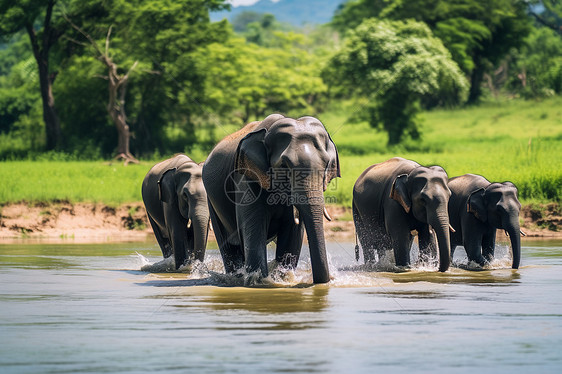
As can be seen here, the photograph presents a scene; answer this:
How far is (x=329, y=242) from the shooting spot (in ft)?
87.0

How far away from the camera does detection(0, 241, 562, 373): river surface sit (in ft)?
28.8

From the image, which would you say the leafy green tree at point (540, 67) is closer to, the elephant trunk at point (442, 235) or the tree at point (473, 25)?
the tree at point (473, 25)

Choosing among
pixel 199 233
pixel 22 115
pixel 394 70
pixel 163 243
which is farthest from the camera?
pixel 22 115

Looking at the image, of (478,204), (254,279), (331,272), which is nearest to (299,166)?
(254,279)

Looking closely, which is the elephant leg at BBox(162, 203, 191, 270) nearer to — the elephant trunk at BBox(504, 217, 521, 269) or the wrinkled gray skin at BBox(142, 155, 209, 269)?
the wrinkled gray skin at BBox(142, 155, 209, 269)

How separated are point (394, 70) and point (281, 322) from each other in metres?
36.6

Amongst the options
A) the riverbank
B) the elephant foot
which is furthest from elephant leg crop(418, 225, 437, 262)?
the riverbank

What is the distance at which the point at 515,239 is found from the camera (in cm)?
1809

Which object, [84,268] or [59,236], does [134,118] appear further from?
[84,268]

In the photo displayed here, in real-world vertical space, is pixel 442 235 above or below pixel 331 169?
below

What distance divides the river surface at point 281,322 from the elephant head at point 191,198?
0.71m

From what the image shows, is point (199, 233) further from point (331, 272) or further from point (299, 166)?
point (299, 166)

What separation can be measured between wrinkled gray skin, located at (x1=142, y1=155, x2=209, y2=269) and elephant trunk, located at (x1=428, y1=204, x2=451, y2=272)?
4.05m

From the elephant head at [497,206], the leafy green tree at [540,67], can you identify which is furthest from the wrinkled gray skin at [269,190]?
the leafy green tree at [540,67]
